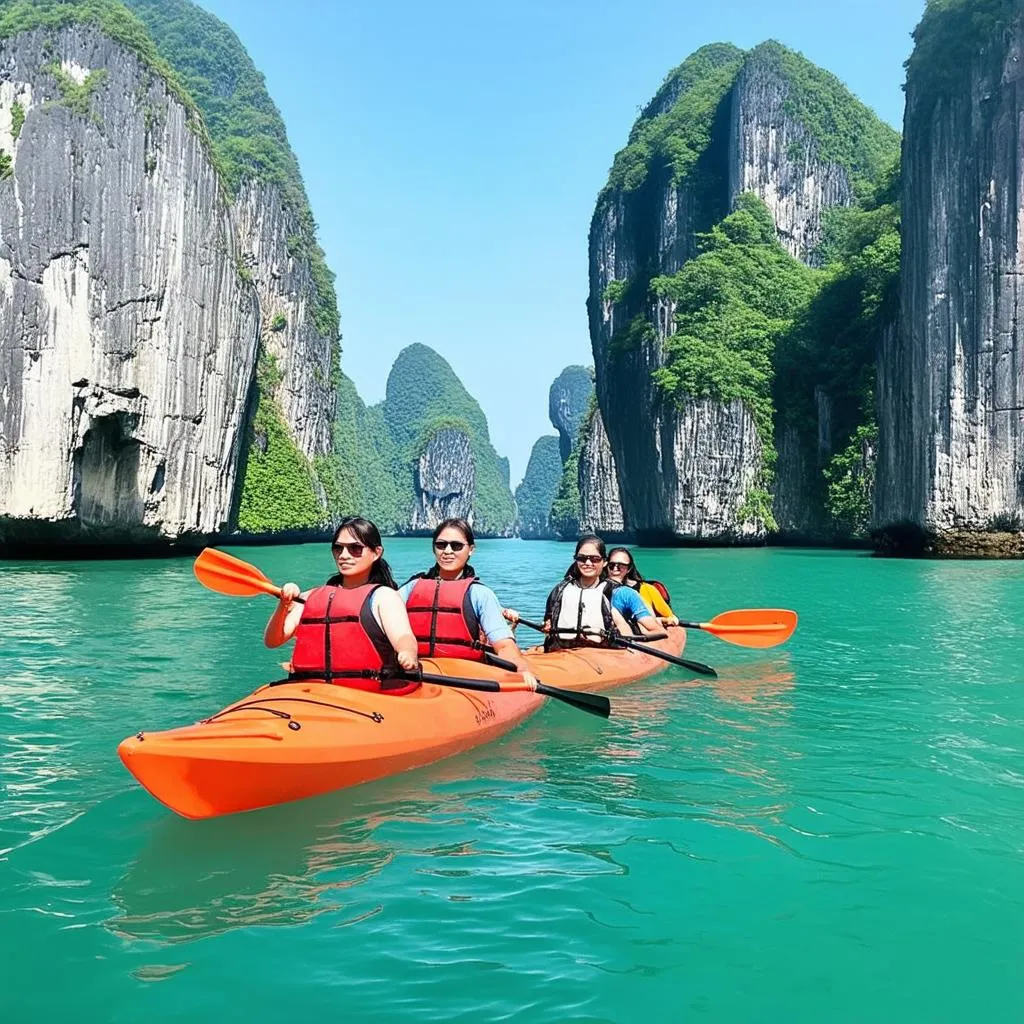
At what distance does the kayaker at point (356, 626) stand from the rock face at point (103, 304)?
21.7m

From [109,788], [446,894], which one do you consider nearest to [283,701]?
[109,788]

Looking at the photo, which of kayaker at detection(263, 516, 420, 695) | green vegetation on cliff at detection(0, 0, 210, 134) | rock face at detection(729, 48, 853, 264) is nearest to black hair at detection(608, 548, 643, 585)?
kayaker at detection(263, 516, 420, 695)

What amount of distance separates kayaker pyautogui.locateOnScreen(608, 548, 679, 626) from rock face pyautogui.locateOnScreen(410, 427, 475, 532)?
11133cm

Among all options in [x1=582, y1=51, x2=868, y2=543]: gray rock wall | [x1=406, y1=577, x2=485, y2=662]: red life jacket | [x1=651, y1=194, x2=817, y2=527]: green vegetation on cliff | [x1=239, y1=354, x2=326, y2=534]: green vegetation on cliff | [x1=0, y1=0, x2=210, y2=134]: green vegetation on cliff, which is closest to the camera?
[x1=406, y1=577, x2=485, y2=662]: red life jacket

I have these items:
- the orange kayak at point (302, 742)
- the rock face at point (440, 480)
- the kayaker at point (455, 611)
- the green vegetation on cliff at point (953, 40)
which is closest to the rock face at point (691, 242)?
the green vegetation on cliff at point (953, 40)

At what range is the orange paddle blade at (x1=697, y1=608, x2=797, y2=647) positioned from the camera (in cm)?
987

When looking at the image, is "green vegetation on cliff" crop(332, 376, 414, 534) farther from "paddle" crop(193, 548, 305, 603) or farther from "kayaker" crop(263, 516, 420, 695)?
"kayaker" crop(263, 516, 420, 695)

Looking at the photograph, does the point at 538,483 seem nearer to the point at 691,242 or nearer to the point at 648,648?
the point at 691,242

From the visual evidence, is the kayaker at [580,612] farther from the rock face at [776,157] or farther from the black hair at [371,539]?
the rock face at [776,157]

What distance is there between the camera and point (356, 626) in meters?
5.12

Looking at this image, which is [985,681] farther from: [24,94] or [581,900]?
[24,94]

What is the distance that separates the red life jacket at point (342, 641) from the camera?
506cm

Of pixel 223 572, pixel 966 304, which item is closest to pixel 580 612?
pixel 223 572

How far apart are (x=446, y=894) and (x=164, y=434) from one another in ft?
87.7
